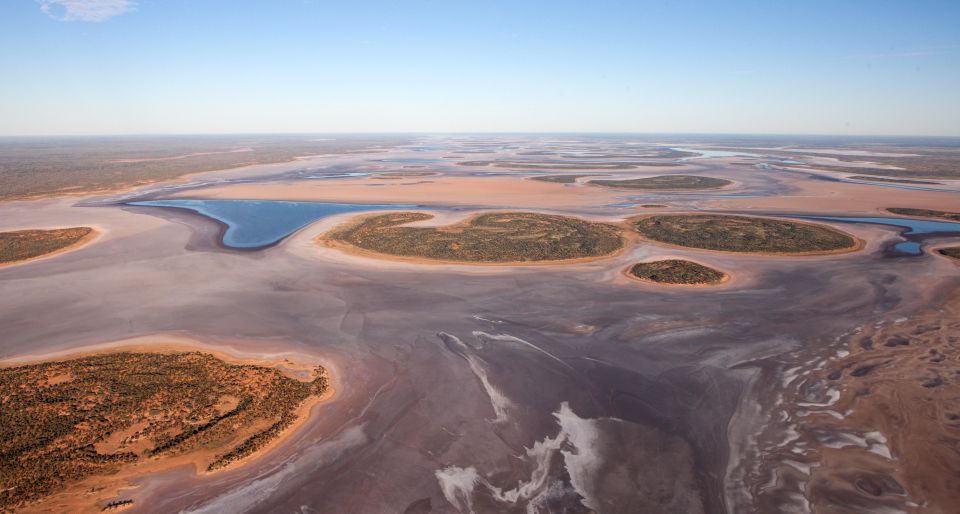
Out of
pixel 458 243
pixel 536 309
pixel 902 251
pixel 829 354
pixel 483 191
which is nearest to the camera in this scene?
pixel 829 354

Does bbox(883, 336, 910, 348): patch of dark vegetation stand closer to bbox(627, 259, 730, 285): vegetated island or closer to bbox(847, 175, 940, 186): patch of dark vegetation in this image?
bbox(627, 259, 730, 285): vegetated island

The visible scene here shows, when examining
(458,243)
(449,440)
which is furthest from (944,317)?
(458,243)

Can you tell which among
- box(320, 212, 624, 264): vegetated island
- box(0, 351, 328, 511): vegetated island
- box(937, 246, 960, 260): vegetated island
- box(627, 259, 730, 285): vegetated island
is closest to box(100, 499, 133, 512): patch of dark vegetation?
box(0, 351, 328, 511): vegetated island

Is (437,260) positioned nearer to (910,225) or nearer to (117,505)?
(117,505)

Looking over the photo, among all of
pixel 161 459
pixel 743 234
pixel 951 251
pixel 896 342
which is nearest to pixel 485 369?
pixel 161 459

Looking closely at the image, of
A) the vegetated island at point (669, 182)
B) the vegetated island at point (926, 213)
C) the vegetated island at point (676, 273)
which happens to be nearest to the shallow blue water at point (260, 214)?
the vegetated island at point (676, 273)

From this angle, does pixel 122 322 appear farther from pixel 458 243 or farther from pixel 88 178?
pixel 88 178

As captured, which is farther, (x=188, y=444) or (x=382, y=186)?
(x=382, y=186)

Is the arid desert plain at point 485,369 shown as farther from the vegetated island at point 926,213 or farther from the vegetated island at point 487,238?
the vegetated island at point 926,213
